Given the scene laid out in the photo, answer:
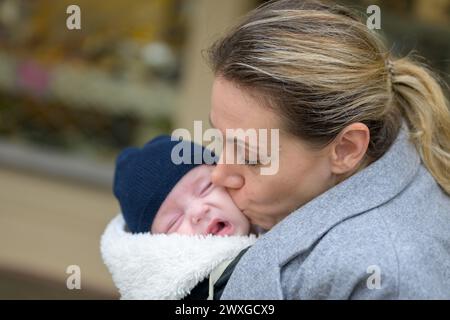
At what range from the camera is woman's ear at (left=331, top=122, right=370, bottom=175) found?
6.25 ft

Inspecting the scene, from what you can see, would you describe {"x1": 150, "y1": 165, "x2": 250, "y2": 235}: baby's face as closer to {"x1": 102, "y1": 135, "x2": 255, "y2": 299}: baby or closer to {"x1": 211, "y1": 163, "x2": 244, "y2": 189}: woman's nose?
{"x1": 102, "y1": 135, "x2": 255, "y2": 299}: baby

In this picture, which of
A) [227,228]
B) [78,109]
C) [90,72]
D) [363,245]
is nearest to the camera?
[363,245]

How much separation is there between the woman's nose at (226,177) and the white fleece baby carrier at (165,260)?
154mm

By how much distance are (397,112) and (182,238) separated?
0.68m

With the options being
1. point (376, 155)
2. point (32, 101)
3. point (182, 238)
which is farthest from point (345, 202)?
point (32, 101)

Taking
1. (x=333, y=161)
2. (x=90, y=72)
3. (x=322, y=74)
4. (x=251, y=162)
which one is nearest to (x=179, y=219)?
(x=251, y=162)

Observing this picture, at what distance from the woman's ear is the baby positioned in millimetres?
344

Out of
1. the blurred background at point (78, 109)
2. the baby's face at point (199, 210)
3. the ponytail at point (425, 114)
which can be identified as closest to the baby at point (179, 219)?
the baby's face at point (199, 210)

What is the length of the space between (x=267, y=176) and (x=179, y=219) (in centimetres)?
43

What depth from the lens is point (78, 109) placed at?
18.0ft

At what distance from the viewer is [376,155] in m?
1.99

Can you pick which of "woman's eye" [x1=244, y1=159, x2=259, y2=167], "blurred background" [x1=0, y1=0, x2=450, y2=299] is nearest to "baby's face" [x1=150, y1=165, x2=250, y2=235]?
"woman's eye" [x1=244, y1=159, x2=259, y2=167]

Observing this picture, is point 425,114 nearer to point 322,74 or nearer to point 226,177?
point 322,74

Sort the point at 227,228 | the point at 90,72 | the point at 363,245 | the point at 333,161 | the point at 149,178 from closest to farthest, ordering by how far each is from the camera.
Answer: the point at 363,245, the point at 333,161, the point at 227,228, the point at 149,178, the point at 90,72
